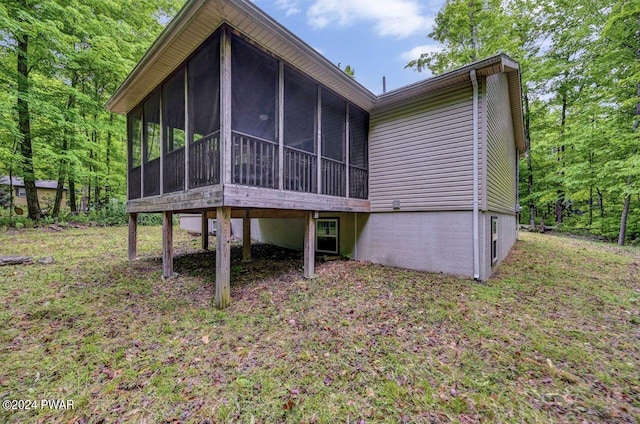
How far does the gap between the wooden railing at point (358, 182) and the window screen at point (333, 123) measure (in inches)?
19.8

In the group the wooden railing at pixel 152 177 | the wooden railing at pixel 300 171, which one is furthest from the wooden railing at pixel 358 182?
the wooden railing at pixel 152 177

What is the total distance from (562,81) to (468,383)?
65.6 ft

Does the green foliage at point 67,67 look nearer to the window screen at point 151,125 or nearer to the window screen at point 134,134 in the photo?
the window screen at point 134,134

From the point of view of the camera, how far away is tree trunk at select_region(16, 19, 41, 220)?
9.93m

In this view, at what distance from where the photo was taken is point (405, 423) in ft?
7.02

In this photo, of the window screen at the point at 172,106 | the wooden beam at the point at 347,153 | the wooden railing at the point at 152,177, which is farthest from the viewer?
the wooden beam at the point at 347,153

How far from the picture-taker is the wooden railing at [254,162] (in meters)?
4.34

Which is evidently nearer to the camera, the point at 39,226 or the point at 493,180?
the point at 493,180

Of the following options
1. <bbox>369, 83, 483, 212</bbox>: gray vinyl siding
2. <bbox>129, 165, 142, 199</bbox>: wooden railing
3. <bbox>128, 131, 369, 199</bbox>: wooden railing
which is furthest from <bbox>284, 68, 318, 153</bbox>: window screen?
<bbox>129, 165, 142, 199</bbox>: wooden railing

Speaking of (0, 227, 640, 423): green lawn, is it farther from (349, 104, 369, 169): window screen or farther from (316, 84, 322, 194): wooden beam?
(349, 104, 369, 169): window screen

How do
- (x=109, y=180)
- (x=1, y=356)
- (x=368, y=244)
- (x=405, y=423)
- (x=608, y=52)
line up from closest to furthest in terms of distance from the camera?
(x=405, y=423)
(x=1, y=356)
(x=368, y=244)
(x=608, y=52)
(x=109, y=180)

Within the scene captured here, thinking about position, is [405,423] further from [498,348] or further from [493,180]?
[493,180]

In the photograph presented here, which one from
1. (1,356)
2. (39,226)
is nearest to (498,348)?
(1,356)

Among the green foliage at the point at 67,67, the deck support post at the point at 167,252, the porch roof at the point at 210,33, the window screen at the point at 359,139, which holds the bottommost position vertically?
the deck support post at the point at 167,252
